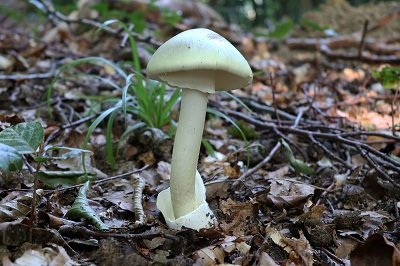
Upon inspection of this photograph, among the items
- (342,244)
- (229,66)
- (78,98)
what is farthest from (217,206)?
(78,98)

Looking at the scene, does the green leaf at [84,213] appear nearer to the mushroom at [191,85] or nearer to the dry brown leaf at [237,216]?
the mushroom at [191,85]

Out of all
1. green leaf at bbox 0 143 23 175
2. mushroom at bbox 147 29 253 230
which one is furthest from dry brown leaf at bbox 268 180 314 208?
green leaf at bbox 0 143 23 175

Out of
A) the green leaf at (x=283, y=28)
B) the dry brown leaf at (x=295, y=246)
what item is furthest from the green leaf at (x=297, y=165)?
the green leaf at (x=283, y=28)

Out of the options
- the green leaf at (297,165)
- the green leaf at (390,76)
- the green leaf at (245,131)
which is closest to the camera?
the green leaf at (297,165)

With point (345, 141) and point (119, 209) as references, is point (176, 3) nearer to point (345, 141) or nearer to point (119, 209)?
point (345, 141)

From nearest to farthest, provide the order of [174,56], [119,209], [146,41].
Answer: [174,56], [119,209], [146,41]

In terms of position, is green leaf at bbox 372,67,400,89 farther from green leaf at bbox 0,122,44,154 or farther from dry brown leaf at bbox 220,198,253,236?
green leaf at bbox 0,122,44,154
